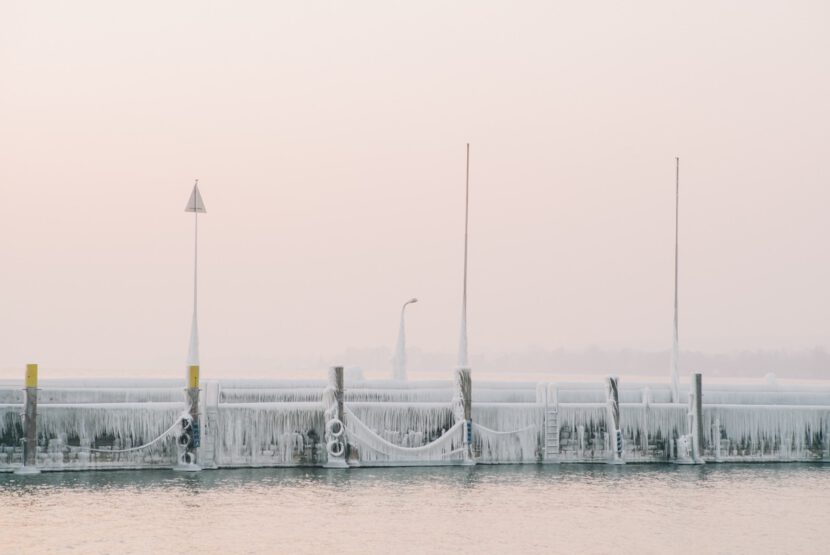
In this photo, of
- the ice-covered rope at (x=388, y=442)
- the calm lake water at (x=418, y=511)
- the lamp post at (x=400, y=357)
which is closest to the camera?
the calm lake water at (x=418, y=511)

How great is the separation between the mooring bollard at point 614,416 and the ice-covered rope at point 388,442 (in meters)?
5.38

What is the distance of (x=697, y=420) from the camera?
43.3m

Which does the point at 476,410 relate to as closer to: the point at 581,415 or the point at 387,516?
the point at 581,415

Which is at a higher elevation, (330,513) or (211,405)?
(211,405)

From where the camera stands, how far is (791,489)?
1586 inches

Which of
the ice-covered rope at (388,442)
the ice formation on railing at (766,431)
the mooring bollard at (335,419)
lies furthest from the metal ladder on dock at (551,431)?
the mooring bollard at (335,419)

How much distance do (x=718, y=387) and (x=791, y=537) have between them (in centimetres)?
1316

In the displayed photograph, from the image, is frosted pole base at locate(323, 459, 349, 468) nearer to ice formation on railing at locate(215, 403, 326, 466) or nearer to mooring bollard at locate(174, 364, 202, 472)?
ice formation on railing at locate(215, 403, 326, 466)

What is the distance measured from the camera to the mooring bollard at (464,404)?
40.6m

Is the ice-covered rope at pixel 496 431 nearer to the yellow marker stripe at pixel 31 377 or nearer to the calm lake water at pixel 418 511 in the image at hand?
the calm lake water at pixel 418 511

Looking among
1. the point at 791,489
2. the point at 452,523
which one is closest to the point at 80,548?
the point at 452,523

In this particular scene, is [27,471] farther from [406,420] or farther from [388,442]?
[406,420]

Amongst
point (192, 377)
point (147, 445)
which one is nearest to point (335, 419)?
point (192, 377)

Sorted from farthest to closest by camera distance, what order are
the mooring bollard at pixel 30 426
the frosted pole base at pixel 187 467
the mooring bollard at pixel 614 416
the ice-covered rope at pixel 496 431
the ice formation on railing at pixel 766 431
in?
1. the ice formation on railing at pixel 766 431
2. the mooring bollard at pixel 614 416
3. the ice-covered rope at pixel 496 431
4. the frosted pole base at pixel 187 467
5. the mooring bollard at pixel 30 426
